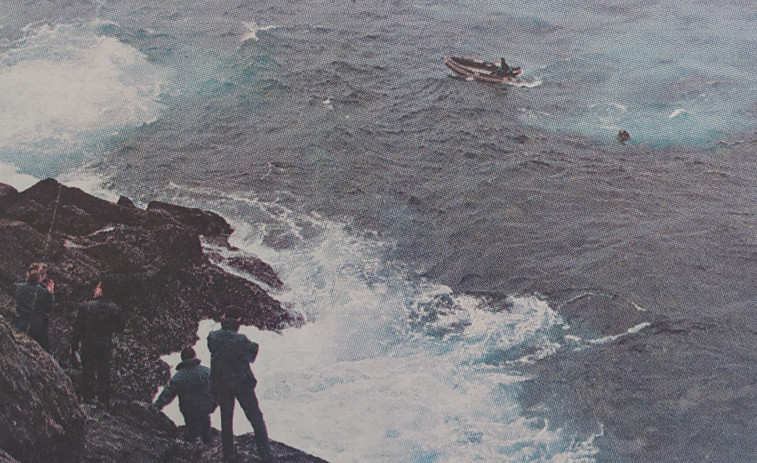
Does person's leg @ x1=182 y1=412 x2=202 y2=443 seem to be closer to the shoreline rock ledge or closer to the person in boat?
the shoreline rock ledge

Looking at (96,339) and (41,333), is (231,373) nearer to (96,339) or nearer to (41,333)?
(96,339)

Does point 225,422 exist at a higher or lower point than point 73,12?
lower

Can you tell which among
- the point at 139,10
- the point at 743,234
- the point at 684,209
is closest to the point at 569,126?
the point at 684,209

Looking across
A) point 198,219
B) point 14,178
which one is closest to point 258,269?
point 198,219

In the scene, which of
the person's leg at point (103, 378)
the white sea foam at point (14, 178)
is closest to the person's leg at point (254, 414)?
the person's leg at point (103, 378)

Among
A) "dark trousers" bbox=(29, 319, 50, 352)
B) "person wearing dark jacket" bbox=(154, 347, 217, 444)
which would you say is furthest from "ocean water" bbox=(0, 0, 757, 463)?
"dark trousers" bbox=(29, 319, 50, 352)

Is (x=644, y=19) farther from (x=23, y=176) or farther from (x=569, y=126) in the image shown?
(x=23, y=176)
